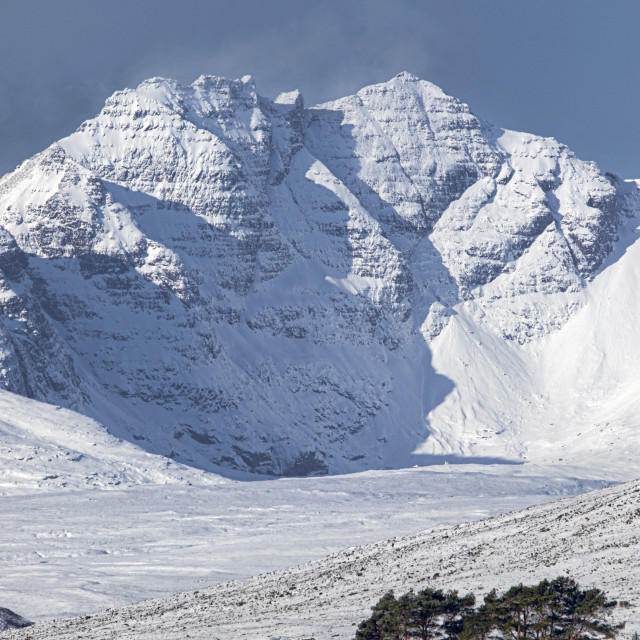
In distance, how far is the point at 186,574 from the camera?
18875cm

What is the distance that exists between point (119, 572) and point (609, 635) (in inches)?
4814

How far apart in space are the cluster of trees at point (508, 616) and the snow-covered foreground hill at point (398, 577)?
15.0ft

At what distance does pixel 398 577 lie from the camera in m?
118

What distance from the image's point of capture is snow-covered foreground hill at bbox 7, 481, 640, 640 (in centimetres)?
9862

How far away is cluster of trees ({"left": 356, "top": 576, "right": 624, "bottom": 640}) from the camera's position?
261ft

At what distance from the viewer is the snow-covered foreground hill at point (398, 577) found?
98.6m

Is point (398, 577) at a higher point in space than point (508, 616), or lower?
lower

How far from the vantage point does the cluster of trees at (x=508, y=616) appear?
79438mm

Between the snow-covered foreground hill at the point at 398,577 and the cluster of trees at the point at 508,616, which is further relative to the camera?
the snow-covered foreground hill at the point at 398,577

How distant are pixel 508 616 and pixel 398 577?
37.9m

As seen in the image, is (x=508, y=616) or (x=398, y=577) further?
(x=398, y=577)

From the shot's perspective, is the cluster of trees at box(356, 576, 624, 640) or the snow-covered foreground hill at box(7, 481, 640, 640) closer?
the cluster of trees at box(356, 576, 624, 640)

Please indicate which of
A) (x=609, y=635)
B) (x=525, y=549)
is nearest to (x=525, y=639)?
(x=609, y=635)

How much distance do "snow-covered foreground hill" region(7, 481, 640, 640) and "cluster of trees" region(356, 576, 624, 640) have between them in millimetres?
4583
